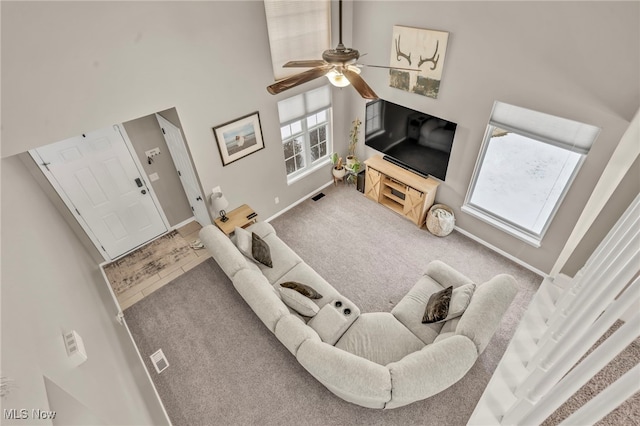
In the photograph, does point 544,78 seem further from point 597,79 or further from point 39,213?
point 39,213

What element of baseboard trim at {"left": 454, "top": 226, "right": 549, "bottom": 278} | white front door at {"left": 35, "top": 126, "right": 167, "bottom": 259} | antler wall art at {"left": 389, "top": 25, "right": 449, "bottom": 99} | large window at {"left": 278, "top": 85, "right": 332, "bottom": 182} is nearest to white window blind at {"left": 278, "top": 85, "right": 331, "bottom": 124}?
large window at {"left": 278, "top": 85, "right": 332, "bottom": 182}

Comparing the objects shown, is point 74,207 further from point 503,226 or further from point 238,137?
point 503,226

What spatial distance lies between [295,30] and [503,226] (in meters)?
4.17

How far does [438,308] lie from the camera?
346 centimetres

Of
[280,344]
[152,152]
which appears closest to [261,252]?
[280,344]

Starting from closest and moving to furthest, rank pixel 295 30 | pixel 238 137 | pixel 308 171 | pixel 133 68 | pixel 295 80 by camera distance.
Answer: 1. pixel 295 80
2. pixel 133 68
3. pixel 295 30
4. pixel 238 137
5. pixel 308 171

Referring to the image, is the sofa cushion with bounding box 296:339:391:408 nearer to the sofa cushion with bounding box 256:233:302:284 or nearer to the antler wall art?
the sofa cushion with bounding box 256:233:302:284

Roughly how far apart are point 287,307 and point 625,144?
4.03 m

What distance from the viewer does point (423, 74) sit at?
180 inches

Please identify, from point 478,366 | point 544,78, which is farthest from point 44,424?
point 544,78

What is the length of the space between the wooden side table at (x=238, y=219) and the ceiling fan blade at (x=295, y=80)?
2641mm

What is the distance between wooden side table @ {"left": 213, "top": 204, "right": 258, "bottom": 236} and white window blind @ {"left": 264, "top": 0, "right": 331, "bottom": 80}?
2096mm

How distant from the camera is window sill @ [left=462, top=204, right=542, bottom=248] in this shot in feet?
14.8

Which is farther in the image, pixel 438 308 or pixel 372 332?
pixel 372 332
